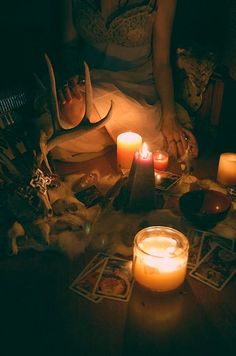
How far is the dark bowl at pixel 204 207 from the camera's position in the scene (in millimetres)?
1892

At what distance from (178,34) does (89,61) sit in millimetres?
904

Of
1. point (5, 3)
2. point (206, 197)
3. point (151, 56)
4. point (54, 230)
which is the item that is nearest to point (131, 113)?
point (151, 56)

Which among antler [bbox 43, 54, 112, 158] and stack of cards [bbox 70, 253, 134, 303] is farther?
antler [bbox 43, 54, 112, 158]

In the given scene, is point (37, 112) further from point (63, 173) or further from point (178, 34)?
point (178, 34)

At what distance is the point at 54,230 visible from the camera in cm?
189

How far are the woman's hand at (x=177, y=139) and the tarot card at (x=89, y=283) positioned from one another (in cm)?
118

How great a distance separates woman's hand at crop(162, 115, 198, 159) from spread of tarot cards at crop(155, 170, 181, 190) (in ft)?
1.02

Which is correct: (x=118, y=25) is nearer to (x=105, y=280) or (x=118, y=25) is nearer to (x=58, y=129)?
(x=58, y=129)

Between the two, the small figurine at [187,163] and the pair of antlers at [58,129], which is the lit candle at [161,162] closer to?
the small figurine at [187,163]

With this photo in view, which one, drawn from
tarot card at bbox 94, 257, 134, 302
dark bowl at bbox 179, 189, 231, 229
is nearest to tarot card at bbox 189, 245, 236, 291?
dark bowl at bbox 179, 189, 231, 229

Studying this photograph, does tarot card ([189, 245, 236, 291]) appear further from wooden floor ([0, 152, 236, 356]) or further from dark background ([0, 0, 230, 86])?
dark background ([0, 0, 230, 86])

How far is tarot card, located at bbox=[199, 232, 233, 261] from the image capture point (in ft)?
6.15

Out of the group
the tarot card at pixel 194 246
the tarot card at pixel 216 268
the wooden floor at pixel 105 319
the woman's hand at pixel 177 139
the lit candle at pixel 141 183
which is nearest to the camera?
the wooden floor at pixel 105 319

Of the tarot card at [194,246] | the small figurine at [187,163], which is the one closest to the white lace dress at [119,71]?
the small figurine at [187,163]
